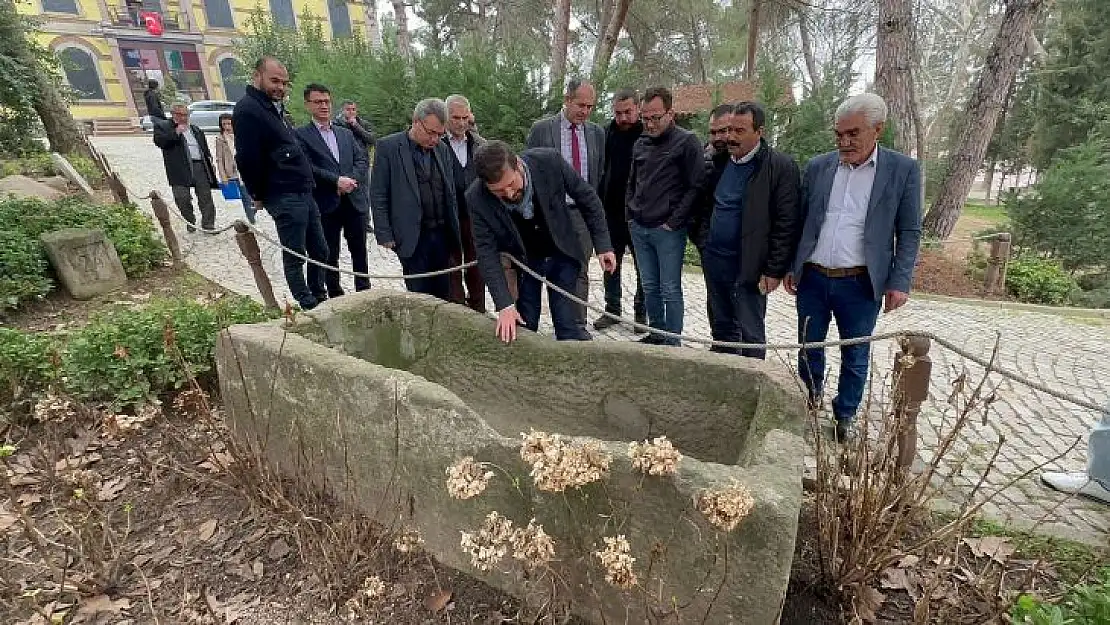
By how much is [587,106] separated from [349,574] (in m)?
3.37

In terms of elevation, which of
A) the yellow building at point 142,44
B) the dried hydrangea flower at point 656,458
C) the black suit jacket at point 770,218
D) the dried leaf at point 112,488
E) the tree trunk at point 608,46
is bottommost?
the dried leaf at point 112,488

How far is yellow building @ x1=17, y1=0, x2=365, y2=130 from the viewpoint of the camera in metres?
28.4

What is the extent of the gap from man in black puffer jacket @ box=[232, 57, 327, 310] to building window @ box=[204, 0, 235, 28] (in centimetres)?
3462

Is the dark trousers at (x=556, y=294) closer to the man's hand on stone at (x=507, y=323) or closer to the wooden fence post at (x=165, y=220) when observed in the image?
the man's hand on stone at (x=507, y=323)

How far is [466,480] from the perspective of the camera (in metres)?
1.78

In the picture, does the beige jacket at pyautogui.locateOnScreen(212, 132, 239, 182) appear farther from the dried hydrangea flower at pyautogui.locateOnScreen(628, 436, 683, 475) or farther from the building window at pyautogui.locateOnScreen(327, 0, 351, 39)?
the building window at pyautogui.locateOnScreen(327, 0, 351, 39)

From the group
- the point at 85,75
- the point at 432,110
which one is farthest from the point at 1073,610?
the point at 85,75

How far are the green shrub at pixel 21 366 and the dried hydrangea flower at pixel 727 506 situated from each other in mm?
3769

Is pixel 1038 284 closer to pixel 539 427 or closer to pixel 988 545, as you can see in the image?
pixel 988 545

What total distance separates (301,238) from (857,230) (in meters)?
3.94

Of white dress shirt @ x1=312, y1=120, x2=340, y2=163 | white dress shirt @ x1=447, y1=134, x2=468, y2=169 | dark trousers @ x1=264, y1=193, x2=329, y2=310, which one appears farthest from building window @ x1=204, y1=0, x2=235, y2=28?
white dress shirt @ x1=447, y1=134, x2=468, y2=169

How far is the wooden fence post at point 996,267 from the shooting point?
707 cm

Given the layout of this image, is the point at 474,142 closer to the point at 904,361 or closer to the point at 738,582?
the point at 904,361

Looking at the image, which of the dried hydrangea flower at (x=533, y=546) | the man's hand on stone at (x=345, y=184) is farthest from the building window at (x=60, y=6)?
the dried hydrangea flower at (x=533, y=546)
